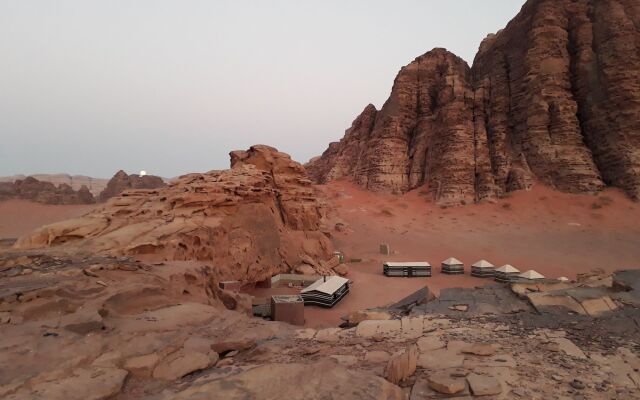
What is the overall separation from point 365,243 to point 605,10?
102ft

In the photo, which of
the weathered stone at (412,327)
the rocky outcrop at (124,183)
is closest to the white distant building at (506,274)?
the weathered stone at (412,327)

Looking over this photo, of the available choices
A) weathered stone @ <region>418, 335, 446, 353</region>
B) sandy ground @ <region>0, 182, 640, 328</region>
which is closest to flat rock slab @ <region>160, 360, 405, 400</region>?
weathered stone @ <region>418, 335, 446, 353</region>

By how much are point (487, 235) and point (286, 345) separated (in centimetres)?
2575

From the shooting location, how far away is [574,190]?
3042 centimetres

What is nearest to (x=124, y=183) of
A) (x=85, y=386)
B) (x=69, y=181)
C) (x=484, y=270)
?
(x=484, y=270)

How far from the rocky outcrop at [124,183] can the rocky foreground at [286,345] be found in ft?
103

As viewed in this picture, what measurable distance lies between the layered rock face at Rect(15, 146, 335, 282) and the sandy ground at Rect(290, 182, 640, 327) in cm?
426

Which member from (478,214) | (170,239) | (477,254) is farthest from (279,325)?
(478,214)

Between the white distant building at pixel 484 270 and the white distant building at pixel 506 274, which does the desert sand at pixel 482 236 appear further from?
the white distant building at pixel 506 274

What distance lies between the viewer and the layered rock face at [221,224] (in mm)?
11555

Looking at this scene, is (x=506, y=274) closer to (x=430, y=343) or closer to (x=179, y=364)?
(x=430, y=343)

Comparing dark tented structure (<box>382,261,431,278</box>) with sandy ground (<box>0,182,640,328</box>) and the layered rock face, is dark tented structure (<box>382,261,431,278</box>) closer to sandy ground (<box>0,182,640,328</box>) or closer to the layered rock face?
sandy ground (<box>0,182,640,328</box>)

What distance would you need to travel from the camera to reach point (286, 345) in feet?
19.3

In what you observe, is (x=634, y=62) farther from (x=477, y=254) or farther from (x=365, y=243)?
(x=365, y=243)
